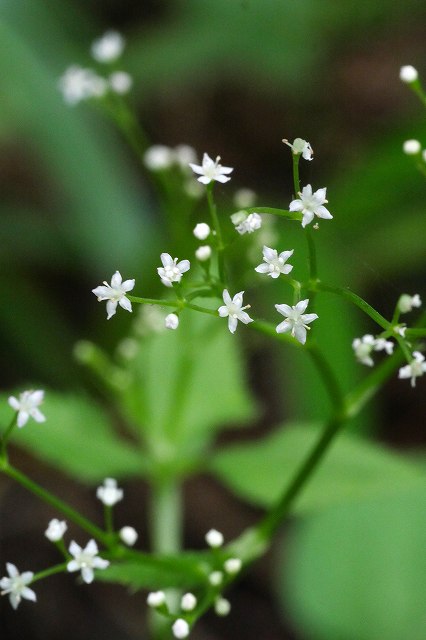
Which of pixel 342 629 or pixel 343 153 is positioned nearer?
pixel 342 629

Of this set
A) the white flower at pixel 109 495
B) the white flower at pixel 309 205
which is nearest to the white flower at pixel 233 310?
the white flower at pixel 309 205

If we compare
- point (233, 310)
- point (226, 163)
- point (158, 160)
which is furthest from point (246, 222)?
point (226, 163)

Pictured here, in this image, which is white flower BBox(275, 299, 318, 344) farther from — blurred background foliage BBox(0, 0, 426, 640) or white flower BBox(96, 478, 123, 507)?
blurred background foliage BBox(0, 0, 426, 640)

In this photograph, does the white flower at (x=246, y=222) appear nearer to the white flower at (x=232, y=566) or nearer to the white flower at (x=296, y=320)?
the white flower at (x=296, y=320)

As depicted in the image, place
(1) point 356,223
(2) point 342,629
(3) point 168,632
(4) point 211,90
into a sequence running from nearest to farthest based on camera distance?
(3) point 168,632 → (2) point 342,629 → (1) point 356,223 → (4) point 211,90

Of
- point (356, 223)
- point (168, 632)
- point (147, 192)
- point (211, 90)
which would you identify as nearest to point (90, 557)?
point (168, 632)

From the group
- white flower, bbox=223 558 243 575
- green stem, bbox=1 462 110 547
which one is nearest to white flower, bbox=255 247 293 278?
green stem, bbox=1 462 110 547

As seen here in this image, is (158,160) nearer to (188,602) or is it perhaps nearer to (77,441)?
(77,441)

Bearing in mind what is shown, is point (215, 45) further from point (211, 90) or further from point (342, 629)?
point (342, 629)
